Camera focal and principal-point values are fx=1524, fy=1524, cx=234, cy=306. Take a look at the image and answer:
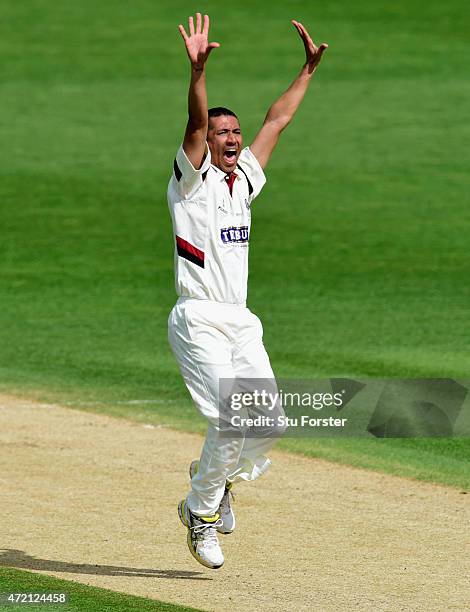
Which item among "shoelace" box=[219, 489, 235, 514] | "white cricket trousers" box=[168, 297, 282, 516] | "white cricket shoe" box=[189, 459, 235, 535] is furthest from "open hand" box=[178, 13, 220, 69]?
"shoelace" box=[219, 489, 235, 514]

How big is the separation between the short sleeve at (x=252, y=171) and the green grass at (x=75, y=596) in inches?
104

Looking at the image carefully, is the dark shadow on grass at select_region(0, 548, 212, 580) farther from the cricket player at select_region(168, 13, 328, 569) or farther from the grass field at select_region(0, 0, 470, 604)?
the grass field at select_region(0, 0, 470, 604)

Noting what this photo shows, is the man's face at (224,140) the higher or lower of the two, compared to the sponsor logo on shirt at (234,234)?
higher

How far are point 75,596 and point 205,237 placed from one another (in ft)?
7.38

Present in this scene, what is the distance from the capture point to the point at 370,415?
42.9 ft

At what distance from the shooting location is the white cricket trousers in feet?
29.7

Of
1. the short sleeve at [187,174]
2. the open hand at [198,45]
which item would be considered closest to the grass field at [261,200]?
the short sleeve at [187,174]

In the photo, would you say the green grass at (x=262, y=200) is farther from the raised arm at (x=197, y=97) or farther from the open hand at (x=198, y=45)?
the open hand at (x=198, y=45)

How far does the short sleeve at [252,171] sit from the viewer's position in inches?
378

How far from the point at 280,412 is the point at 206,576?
108 cm

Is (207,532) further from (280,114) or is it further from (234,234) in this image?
(280,114)

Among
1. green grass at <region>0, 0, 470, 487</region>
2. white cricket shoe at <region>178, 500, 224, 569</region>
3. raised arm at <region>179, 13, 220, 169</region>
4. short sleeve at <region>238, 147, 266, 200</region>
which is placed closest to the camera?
raised arm at <region>179, 13, 220, 169</region>

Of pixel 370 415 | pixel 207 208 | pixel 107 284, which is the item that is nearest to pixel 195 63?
pixel 207 208

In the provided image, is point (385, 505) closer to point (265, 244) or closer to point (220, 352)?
point (220, 352)
